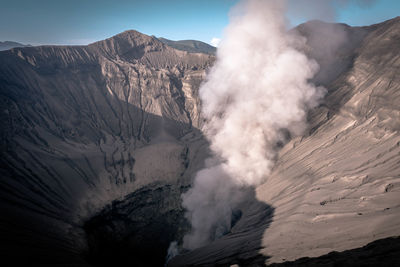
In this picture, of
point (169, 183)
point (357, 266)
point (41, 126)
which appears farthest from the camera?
point (41, 126)

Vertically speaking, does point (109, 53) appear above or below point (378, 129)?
above

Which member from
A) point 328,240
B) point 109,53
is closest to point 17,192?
point 328,240

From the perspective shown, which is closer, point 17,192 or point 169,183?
point 17,192

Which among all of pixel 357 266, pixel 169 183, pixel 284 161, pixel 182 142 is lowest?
pixel 357 266

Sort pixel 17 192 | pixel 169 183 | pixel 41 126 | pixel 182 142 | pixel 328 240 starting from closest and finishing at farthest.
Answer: pixel 328 240, pixel 17 192, pixel 169 183, pixel 41 126, pixel 182 142

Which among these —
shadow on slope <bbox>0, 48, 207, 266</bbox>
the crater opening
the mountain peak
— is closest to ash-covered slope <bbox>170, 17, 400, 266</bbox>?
the crater opening

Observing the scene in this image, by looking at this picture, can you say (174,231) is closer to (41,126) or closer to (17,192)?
(17,192)

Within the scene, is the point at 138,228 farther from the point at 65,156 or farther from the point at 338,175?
the point at 338,175

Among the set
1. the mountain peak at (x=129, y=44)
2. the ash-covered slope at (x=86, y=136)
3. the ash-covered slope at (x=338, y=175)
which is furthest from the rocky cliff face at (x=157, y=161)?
the mountain peak at (x=129, y=44)
